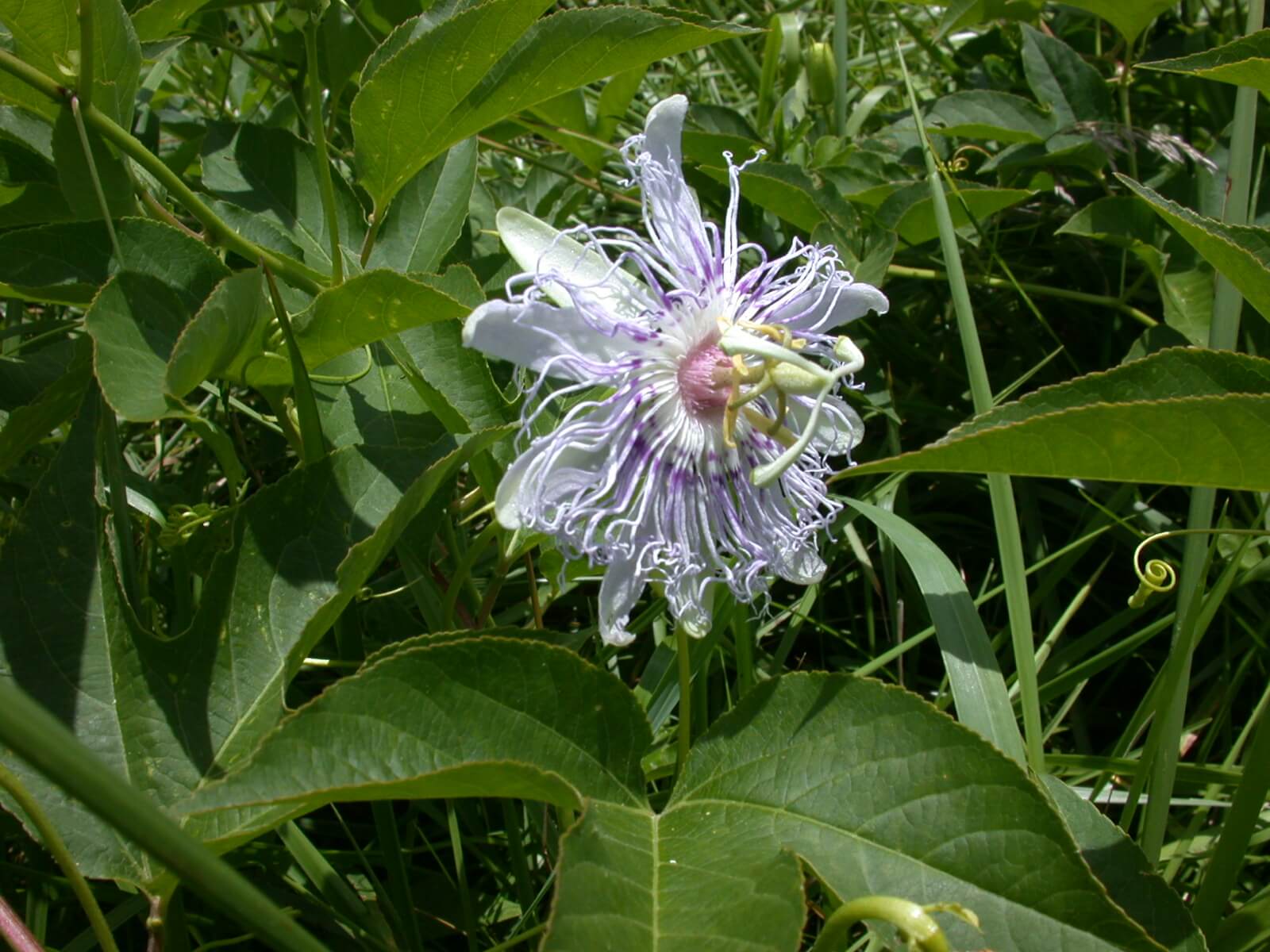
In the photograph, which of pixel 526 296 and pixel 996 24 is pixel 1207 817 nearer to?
pixel 526 296

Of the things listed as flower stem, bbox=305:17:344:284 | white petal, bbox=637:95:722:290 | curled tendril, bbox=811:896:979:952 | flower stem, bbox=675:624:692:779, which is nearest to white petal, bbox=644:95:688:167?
white petal, bbox=637:95:722:290

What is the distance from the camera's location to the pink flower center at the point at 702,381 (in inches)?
46.6

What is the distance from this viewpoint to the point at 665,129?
1181mm

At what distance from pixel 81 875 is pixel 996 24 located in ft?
7.61

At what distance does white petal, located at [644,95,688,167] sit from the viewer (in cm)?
117

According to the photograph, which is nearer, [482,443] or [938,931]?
[938,931]

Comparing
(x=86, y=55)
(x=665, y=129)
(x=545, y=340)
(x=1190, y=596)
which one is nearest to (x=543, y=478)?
(x=545, y=340)

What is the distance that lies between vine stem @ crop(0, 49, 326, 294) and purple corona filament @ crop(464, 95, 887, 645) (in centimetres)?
31

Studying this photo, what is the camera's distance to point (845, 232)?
5.59ft

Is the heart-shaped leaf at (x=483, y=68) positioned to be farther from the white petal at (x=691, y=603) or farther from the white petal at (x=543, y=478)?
the white petal at (x=691, y=603)

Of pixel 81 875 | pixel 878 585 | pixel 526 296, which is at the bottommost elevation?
pixel 878 585

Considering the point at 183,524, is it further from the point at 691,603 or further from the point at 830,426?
the point at 830,426

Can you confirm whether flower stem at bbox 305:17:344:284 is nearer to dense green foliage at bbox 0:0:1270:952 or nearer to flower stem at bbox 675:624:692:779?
dense green foliage at bbox 0:0:1270:952

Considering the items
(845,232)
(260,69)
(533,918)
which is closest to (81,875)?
(533,918)
